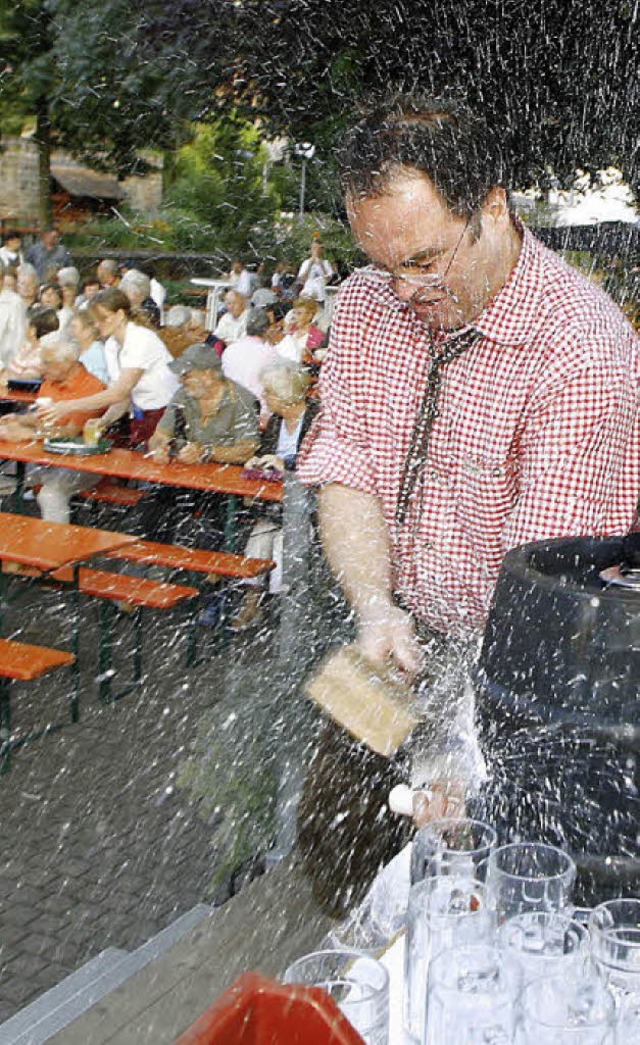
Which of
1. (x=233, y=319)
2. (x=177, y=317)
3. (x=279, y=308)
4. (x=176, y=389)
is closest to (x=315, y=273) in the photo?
(x=279, y=308)

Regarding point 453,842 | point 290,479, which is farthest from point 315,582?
point 453,842

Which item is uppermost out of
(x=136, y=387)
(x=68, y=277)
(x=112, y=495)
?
(x=68, y=277)

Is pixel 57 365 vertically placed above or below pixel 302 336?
below

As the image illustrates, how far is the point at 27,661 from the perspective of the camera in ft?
15.9

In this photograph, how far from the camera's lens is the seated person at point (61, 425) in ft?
25.6

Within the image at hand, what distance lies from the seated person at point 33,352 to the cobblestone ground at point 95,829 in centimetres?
468

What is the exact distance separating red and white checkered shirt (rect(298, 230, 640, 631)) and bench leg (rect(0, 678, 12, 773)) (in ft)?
9.13

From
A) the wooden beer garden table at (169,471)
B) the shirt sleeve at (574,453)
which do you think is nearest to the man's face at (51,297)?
the wooden beer garden table at (169,471)

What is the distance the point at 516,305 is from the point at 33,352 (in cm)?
900

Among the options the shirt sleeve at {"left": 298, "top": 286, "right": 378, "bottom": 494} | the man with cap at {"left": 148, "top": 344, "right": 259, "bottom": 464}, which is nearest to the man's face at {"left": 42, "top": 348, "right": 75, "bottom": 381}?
the man with cap at {"left": 148, "top": 344, "right": 259, "bottom": 464}

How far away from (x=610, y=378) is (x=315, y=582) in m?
2.78

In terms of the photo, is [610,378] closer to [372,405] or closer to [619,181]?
[372,405]

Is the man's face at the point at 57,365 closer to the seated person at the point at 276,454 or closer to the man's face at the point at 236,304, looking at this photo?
the seated person at the point at 276,454

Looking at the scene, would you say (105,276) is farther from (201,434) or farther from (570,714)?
(570,714)
